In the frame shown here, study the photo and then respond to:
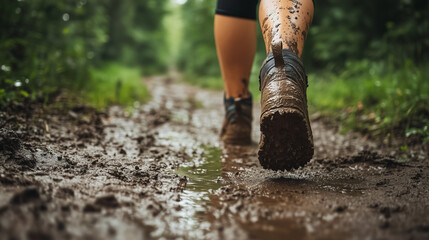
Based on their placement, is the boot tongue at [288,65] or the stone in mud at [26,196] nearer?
the stone in mud at [26,196]

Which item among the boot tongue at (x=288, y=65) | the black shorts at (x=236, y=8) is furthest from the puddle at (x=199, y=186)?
the black shorts at (x=236, y=8)

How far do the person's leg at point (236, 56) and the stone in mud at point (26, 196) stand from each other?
1.38 meters

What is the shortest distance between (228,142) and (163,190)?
41.2 inches

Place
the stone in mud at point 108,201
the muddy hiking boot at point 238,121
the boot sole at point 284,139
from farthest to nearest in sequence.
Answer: the muddy hiking boot at point 238,121 < the boot sole at point 284,139 < the stone in mud at point 108,201

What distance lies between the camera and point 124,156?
163 centimetres

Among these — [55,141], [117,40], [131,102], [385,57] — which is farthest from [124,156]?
[117,40]

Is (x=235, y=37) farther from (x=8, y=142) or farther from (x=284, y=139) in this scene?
(x=8, y=142)

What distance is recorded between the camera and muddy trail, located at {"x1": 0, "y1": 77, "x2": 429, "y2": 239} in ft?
2.78

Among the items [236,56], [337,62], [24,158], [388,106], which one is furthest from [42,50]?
[337,62]

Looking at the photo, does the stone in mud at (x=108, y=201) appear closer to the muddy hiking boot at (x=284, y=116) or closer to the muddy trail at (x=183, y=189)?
the muddy trail at (x=183, y=189)

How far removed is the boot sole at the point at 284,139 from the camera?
4.14 ft

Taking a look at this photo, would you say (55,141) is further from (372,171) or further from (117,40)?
(117,40)

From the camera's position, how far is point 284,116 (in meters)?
1.25

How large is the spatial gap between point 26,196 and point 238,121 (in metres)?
1.44
